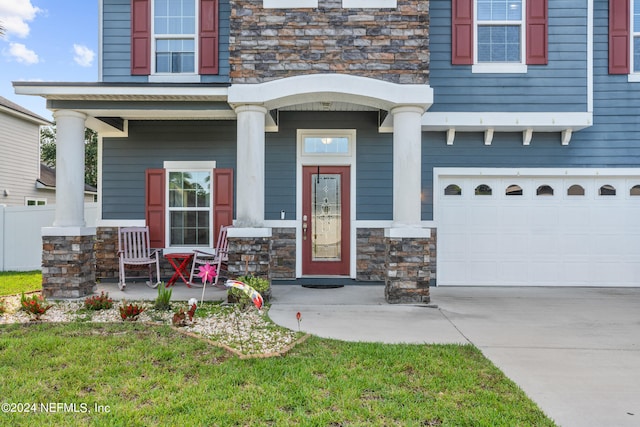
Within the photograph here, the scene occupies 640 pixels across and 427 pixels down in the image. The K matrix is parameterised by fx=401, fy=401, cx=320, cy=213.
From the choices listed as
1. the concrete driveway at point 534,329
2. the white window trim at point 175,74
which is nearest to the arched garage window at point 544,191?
the concrete driveway at point 534,329

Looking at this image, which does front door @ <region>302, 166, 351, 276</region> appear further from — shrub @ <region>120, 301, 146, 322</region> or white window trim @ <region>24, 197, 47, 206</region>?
white window trim @ <region>24, 197, 47, 206</region>

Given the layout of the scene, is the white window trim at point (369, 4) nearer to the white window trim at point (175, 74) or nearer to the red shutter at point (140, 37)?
the white window trim at point (175, 74)

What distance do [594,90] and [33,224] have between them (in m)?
11.7

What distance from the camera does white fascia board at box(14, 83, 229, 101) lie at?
5453 millimetres

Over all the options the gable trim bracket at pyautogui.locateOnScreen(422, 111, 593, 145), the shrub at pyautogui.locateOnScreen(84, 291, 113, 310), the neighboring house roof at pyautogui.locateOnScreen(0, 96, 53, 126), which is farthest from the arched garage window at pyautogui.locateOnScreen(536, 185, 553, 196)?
the neighboring house roof at pyautogui.locateOnScreen(0, 96, 53, 126)

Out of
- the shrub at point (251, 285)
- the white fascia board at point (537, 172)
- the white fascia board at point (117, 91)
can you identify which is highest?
the white fascia board at point (117, 91)

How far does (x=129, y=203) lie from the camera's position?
7.13 meters

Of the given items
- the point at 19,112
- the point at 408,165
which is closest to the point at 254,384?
the point at 408,165

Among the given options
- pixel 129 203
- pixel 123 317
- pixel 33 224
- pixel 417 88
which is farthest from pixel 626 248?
pixel 33 224

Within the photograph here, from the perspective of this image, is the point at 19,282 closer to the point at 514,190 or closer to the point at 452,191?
the point at 452,191

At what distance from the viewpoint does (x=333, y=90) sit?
213 inches

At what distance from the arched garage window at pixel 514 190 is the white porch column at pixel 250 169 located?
4379 mm

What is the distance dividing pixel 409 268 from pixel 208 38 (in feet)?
16.8

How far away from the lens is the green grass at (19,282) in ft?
20.8
